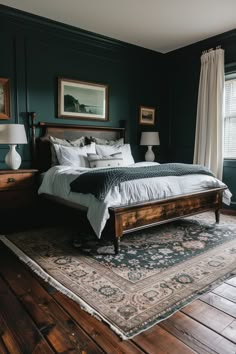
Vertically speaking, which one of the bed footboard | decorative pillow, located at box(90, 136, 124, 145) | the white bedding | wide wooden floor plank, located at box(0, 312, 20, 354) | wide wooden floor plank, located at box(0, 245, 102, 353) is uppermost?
decorative pillow, located at box(90, 136, 124, 145)

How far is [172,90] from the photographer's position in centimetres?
534

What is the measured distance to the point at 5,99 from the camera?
11.9 ft

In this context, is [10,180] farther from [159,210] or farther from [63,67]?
[63,67]

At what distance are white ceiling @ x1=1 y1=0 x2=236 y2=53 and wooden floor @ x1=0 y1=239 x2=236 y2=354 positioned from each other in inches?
131

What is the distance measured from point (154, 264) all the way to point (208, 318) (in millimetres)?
768

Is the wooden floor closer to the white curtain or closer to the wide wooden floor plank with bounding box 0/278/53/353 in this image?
the wide wooden floor plank with bounding box 0/278/53/353

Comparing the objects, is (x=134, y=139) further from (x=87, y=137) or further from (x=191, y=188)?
(x=191, y=188)

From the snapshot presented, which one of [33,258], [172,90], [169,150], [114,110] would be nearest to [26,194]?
[33,258]

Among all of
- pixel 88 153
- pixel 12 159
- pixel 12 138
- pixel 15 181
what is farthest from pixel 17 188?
pixel 88 153

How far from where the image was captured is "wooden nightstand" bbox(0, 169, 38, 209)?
324 centimetres

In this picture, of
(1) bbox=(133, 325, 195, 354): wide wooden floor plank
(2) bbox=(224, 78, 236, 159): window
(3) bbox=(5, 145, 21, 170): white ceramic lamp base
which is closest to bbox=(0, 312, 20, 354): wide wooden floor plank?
(1) bbox=(133, 325, 195, 354): wide wooden floor plank

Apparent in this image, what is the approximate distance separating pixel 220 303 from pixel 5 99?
3420 mm

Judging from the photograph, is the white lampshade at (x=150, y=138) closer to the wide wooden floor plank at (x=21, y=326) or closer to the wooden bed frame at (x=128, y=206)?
the wooden bed frame at (x=128, y=206)

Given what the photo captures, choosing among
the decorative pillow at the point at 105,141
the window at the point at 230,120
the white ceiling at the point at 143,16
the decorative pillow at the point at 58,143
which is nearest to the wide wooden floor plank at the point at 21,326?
the decorative pillow at the point at 58,143
